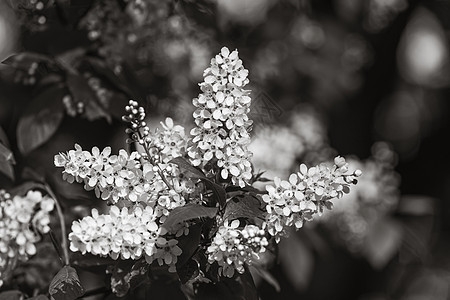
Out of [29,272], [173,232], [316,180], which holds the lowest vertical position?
[29,272]

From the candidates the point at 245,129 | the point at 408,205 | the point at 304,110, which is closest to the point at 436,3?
the point at 304,110

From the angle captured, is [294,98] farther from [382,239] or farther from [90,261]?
[90,261]

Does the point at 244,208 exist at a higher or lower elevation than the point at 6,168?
higher

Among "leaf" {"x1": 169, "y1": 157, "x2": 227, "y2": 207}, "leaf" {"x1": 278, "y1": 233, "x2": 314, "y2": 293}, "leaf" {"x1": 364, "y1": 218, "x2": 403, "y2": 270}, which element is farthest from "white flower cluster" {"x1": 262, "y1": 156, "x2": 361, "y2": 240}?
"leaf" {"x1": 364, "y1": 218, "x2": 403, "y2": 270}

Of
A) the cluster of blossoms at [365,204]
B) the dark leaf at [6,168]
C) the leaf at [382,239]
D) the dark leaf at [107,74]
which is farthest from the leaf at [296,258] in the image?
the dark leaf at [6,168]

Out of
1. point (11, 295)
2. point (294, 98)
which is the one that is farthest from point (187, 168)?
point (294, 98)

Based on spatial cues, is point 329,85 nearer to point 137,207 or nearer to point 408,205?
point 408,205
